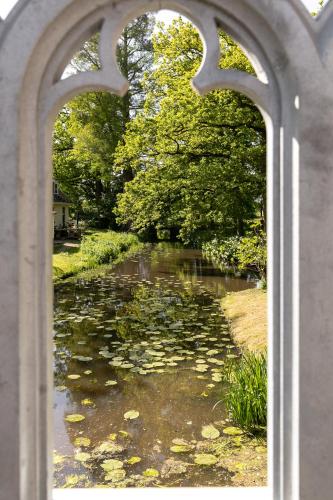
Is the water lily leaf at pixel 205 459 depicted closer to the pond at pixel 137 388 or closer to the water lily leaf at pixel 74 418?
the pond at pixel 137 388

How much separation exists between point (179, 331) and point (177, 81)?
5.81m

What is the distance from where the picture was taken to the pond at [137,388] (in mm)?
3957

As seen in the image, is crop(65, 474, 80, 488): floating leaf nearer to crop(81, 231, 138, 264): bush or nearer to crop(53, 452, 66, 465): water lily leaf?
crop(53, 452, 66, 465): water lily leaf

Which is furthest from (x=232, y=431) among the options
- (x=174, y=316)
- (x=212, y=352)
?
(x=174, y=316)

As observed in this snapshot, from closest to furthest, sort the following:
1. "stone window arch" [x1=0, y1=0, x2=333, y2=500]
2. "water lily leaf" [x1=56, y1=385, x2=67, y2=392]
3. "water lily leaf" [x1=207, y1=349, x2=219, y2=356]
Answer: "stone window arch" [x1=0, y1=0, x2=333, y2=500]
"water lily leaf" [x1=56, y1=385, x2=67, y2=392]
"water lily leaf" [x1=207, y1=349, x2=219, y2=356]

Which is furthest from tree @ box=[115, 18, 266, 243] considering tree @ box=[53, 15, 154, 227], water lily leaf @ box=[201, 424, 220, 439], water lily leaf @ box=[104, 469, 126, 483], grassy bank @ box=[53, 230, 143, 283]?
tree @ box=[53, 15, 154, 227]

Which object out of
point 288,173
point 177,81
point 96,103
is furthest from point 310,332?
point 96,103

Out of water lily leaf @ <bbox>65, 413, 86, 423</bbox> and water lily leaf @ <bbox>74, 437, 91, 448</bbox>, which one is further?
water lily leaf @ <bbox>65, 413, 86, 423</bbox>

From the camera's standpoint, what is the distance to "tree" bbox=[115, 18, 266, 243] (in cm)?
1027

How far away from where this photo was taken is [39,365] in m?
2.16

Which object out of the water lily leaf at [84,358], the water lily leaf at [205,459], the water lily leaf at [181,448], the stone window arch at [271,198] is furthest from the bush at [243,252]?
the stone window arch at [271,198]

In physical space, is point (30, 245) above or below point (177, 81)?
below

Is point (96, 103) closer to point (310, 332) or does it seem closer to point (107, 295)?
point (107, 295)

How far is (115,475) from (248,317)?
18.0ft
